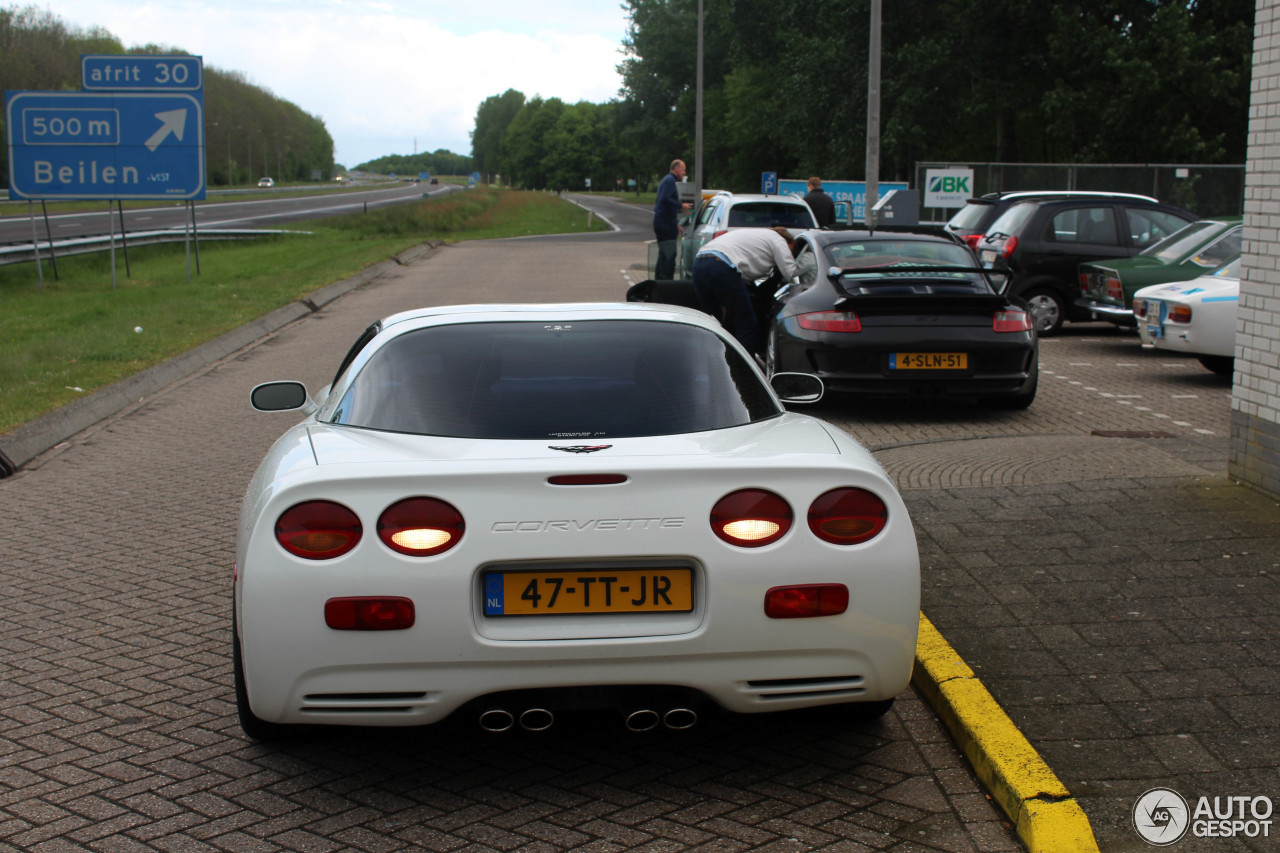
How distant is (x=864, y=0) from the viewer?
41.3 meters

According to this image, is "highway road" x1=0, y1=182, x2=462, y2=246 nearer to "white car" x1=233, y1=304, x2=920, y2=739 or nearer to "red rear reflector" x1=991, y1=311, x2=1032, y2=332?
"red rear reflector" x1=991, y1=311, x2=1032, y2=332

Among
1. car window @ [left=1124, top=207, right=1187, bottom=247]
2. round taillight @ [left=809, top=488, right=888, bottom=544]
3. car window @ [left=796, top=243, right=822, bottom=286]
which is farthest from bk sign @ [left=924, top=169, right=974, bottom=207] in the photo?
round taillight @ [left=809, top=488, right=888, bottom=544]

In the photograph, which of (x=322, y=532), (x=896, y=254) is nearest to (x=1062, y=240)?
(x=896, y=254)

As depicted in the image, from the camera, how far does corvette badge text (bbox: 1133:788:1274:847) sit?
10.2 ft

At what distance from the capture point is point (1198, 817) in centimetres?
319

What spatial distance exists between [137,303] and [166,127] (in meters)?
4.77

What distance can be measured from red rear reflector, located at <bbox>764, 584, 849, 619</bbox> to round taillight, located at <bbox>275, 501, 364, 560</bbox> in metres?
1.09

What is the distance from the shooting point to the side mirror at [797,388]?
4930 mm

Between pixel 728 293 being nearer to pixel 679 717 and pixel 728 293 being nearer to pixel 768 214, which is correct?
pixel 679 717

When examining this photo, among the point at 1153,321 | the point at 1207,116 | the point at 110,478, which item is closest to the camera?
the point at 110,478

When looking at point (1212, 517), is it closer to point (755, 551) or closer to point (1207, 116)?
point (755, 551)

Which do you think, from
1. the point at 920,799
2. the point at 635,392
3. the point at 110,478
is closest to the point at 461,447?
the point at 635,392

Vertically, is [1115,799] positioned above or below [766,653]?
below

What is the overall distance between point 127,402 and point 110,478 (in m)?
3.28
